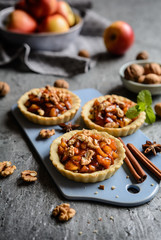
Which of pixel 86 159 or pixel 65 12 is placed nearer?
pixel 86 159

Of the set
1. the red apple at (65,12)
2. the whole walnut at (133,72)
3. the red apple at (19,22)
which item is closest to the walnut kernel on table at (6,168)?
the whole walnut at (133,72)

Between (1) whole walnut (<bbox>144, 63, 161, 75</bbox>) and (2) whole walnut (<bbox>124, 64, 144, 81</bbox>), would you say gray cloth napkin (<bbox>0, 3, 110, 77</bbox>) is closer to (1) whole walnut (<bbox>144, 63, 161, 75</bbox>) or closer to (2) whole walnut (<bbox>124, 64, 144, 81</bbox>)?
(2) whole walnut (<bbox>124, 64, 144, 81</bbox>)

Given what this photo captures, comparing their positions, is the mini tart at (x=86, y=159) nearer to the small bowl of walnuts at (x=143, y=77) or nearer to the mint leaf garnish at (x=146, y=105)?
the mint leaf garnish at (x=146, y=105)

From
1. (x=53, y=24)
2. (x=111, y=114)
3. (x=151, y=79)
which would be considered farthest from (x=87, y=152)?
(x=53, y=24)

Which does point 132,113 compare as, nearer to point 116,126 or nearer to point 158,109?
point 116,126

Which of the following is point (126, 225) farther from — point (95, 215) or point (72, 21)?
point (72, 21)
